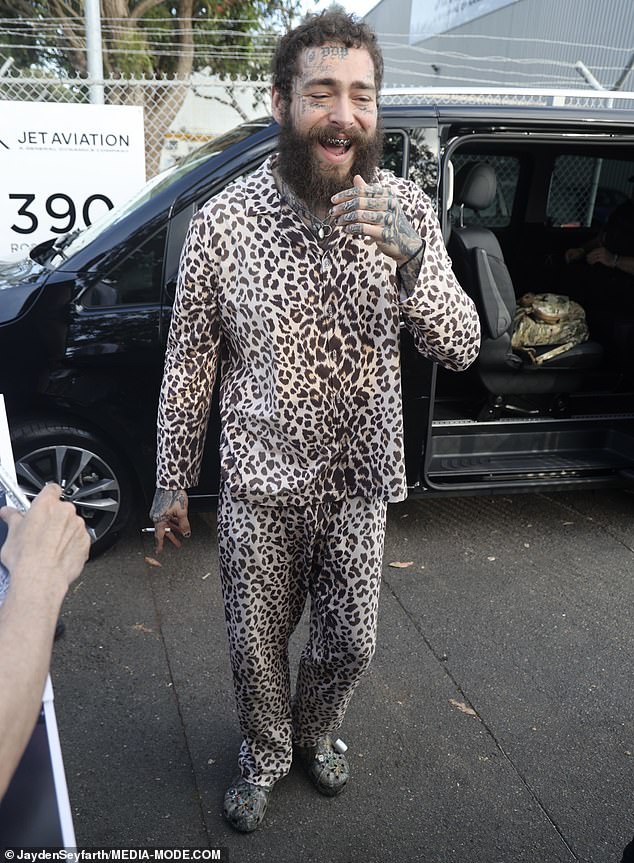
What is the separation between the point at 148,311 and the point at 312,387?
5.30 feet

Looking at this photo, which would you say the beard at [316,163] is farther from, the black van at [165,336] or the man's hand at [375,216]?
the black van at [165,336]

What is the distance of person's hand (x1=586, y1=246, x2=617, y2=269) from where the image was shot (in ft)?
16.0

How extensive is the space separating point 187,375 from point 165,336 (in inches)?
52.4

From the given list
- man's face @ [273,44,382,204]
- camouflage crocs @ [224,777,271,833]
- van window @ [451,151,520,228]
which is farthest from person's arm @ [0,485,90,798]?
van window @ [451,151,520,228]

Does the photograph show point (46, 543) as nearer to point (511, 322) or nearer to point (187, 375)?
point (187, 375)

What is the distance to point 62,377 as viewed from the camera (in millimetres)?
3219

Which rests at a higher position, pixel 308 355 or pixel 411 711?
pixel 308 355

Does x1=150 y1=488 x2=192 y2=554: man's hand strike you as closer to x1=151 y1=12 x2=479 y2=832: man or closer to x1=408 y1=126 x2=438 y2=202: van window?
x1=151 y1=12 x2=479 y2=832: man

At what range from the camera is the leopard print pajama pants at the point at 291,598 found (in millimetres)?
1983

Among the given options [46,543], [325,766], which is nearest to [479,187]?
[325,766]

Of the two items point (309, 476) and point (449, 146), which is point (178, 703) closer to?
point (309, 476)

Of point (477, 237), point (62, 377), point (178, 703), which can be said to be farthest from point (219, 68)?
point (178, 703)

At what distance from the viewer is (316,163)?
173 centimetres

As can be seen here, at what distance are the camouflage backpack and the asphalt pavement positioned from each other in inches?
46.2
